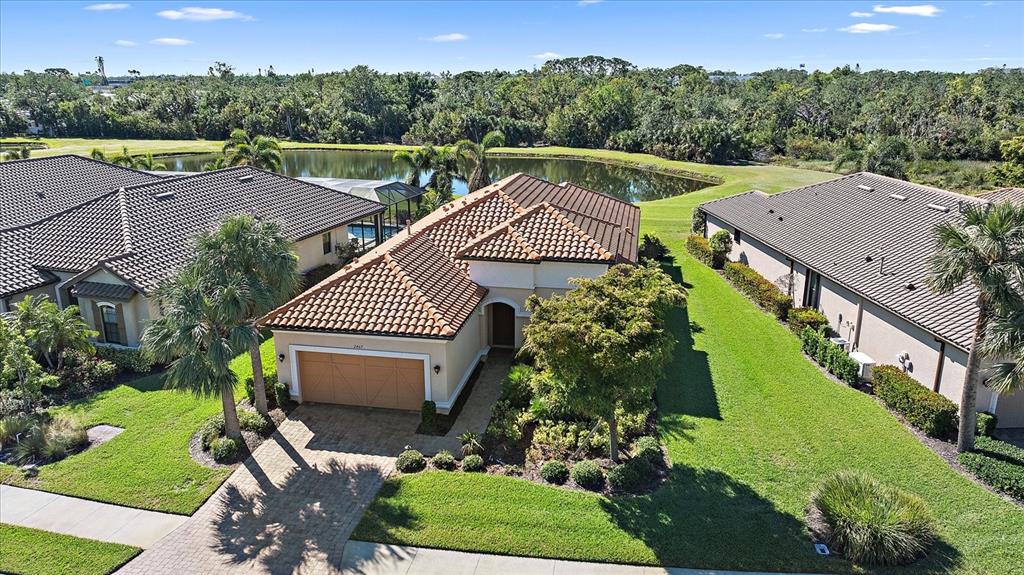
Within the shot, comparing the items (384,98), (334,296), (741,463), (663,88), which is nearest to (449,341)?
(334,296)

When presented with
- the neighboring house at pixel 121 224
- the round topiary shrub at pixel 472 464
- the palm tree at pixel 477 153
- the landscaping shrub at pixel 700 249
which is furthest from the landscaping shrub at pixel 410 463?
the palm tree at pixel 477 153

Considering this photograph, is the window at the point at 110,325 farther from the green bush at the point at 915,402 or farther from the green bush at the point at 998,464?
the green bush at the point at 998,464

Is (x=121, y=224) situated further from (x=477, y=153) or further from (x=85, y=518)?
(x=477, y=153)

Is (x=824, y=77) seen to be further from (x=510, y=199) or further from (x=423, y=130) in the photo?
(x=510, y=199)

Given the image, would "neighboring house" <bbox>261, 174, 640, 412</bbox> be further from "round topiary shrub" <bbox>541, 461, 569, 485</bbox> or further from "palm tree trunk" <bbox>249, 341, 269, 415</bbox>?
"round topiary shrub" <bbox>541, 461, 569, 485</bbox>

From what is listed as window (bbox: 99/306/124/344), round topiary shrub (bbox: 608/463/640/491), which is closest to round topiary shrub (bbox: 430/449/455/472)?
round topiary shrub (bbox: 608/463/640/491)

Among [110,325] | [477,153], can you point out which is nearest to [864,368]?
[110,325]

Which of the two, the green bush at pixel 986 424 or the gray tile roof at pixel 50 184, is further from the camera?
the gray tile roof at pixel 50 184
